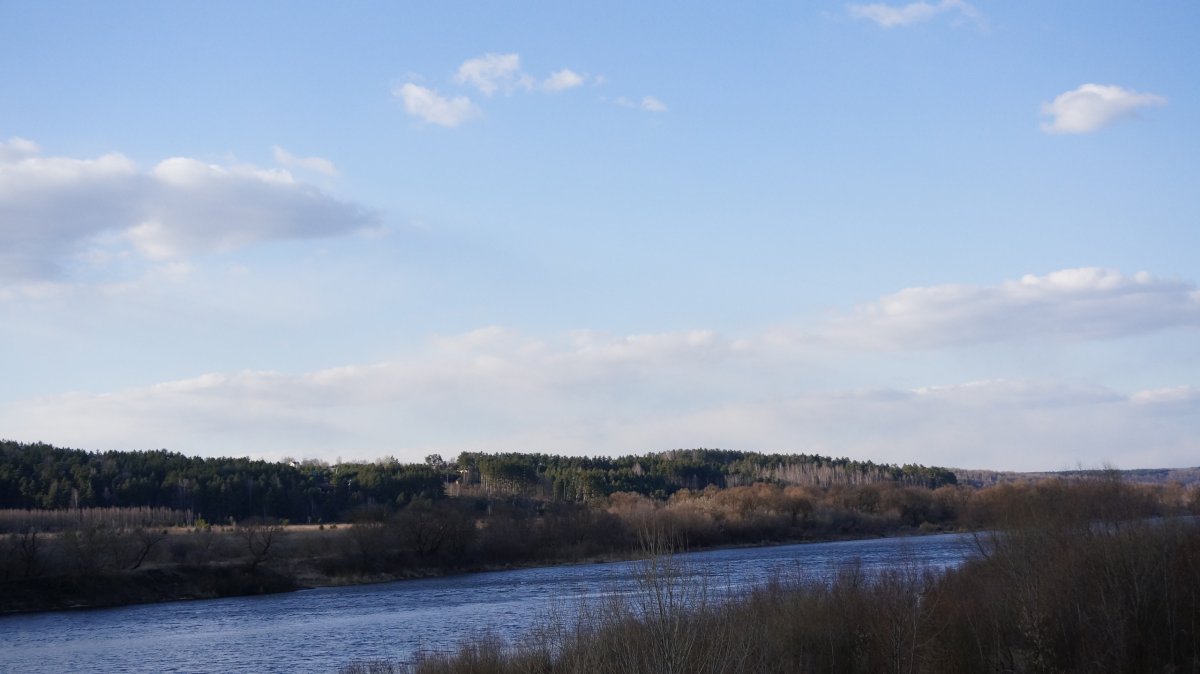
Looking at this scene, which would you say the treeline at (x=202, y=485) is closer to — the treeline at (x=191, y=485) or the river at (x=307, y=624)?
the treeline at (x=191, y=485)

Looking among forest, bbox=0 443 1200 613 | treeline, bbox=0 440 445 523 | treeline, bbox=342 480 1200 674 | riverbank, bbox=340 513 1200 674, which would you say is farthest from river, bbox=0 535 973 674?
treeline, bbox=0 440 445 523

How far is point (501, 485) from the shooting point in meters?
177

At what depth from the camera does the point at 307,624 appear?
5462 centimetres

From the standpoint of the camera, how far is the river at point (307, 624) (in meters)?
40.0

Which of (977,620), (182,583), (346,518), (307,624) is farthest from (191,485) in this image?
(977,620)

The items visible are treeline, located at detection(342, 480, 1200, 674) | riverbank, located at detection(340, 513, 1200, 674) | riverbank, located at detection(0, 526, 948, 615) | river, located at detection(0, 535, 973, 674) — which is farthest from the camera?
riverbank, located at detection(0, 526, 948, 615)

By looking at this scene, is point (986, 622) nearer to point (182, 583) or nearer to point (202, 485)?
point (182, 583)

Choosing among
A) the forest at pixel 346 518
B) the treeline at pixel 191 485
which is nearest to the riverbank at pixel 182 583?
the forest at pixel 346 518

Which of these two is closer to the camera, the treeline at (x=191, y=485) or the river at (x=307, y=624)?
the river at (x=307, y=624)

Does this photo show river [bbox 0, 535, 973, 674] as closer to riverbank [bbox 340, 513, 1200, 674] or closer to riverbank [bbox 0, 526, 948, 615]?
riverbank [bbox 0, 526, 948, 615]

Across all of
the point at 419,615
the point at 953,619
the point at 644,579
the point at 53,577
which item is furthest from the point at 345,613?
the point at 644,579

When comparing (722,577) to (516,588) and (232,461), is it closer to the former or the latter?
(516,588)

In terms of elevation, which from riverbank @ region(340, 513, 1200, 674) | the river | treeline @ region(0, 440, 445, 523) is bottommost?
the river

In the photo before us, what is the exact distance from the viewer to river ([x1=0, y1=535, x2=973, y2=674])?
4000 cm
